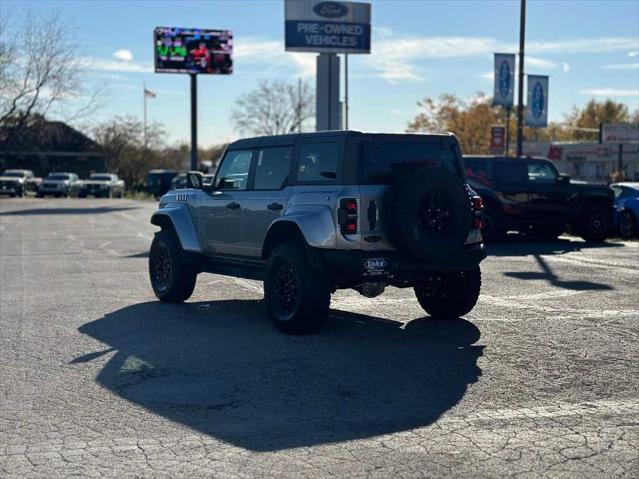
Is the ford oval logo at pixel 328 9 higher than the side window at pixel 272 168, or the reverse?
the ford oval logo at pixel 328 9

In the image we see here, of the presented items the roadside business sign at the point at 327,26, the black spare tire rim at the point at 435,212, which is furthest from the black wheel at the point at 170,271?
the roadside business sign at the point at 327,26

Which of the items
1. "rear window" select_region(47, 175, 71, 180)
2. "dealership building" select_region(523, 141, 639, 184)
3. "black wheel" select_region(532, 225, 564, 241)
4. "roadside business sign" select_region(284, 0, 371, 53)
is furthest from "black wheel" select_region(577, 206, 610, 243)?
"rear window" select_region(47, 175, 71, 180)

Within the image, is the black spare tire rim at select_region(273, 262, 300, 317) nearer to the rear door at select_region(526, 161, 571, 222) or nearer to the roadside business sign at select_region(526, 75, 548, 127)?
the rear door at select_region(526, 161, 571, 222)

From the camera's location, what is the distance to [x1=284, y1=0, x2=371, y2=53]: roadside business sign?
130ft

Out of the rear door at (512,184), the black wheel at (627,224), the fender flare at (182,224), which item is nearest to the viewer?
the fender flare at (182,224)

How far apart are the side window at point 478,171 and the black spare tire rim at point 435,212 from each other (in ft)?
37.9

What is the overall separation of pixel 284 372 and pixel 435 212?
7.47 feet

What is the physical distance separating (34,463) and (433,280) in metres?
5.19

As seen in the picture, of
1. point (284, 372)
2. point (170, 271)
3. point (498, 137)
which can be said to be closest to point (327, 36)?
point (498, 137)

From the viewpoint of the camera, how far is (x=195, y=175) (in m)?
11.2

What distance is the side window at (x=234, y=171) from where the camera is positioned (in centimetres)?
1041

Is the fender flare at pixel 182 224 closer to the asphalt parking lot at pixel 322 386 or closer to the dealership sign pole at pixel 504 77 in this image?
the asphalt parking lot at pixel 322 386

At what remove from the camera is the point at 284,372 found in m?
7.48

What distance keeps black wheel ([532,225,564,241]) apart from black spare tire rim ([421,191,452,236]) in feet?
40.4
